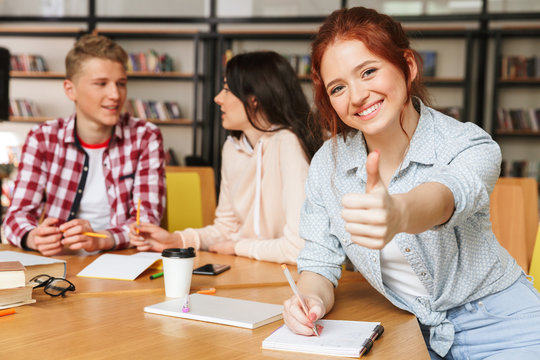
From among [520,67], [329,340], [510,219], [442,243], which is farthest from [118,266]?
[520,67]

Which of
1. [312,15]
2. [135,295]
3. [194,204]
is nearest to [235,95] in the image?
[194,204]

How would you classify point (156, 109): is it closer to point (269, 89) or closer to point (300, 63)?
point (300, 63)

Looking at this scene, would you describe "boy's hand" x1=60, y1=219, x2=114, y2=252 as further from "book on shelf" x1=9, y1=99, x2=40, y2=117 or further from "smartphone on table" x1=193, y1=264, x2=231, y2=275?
"book on shelf" x1=9, y1=99, x2=40, y2=117

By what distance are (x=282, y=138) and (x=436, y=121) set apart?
819 mm

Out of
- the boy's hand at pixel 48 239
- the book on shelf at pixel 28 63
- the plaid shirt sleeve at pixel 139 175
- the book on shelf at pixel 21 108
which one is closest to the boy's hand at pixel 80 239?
the boy's hand at pixel 48 239

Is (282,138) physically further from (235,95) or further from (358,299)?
(358,299)

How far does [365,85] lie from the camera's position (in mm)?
1153

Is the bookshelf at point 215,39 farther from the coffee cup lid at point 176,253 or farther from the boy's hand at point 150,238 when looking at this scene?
the coffee cup lid at point 176,253

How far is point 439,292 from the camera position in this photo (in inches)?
46.9

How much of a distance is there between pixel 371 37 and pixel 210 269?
2.37ft

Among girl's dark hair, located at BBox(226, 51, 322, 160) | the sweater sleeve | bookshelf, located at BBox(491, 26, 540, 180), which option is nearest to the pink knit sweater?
the sweater sleeve

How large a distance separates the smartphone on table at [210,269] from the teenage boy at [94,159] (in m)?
0.65

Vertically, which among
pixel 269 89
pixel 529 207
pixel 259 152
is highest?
pixel 269 89

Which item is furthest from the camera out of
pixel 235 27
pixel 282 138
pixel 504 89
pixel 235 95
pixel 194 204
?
pixel 235 27
